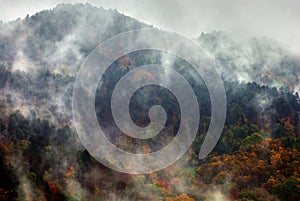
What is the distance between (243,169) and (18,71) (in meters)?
90.7

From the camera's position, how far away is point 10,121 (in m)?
118

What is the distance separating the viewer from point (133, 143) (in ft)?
437

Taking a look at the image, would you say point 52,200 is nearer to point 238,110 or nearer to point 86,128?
point 86,128

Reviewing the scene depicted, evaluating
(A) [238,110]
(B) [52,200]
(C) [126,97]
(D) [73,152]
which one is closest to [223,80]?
(A) [238,110]

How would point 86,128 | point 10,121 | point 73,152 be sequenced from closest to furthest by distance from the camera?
point 73,152 < point 10,121 < point 86,128

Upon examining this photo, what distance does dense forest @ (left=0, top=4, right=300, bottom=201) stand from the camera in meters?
92.3

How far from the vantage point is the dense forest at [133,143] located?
3634 inches

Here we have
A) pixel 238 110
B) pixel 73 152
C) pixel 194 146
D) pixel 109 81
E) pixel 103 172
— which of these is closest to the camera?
pixel 103 172

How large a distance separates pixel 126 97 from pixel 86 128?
30.6m

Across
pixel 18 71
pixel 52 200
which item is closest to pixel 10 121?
pixel 52 200

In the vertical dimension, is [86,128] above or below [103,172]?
above

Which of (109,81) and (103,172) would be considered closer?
(103,172)

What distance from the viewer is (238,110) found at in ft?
528

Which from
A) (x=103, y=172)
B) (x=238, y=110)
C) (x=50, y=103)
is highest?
(x=50, y=103)
